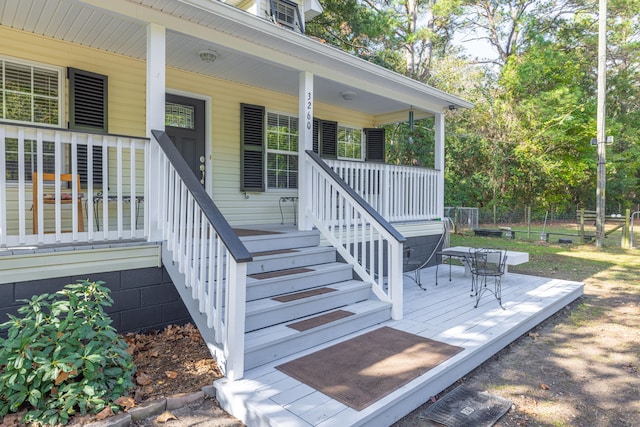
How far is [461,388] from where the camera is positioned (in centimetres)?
286

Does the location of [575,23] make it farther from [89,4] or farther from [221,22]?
[89,4]

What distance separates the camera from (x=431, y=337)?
137 inches

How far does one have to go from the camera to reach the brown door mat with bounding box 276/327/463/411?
99.3 inches

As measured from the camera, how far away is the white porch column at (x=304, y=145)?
16.3ft

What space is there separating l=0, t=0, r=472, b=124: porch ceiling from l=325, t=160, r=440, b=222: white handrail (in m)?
1.21

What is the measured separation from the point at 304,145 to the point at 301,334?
266 centimetres

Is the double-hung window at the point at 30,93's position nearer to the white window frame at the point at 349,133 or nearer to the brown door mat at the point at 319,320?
the brown door mat at the point at 319,320

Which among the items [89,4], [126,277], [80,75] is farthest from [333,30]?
[126,277]

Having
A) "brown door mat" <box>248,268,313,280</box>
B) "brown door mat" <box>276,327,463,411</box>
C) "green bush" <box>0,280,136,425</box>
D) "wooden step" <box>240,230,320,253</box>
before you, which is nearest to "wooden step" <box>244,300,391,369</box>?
"brown door mat" <box>276,327,463,411</box>

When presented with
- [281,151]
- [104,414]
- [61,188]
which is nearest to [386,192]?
[281,151]

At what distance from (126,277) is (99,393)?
1.26 meters

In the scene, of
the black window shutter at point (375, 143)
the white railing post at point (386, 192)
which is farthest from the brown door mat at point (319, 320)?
the black window shutter at point (375, 143)

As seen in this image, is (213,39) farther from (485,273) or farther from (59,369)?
(485,273)

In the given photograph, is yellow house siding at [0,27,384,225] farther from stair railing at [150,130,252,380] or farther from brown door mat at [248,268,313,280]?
brown door mat at [248,268,313,280]
